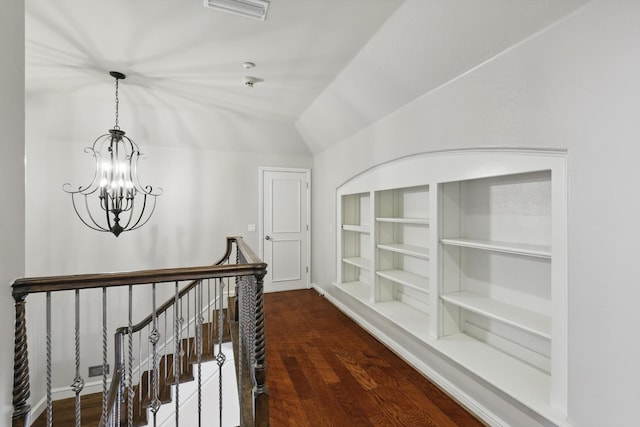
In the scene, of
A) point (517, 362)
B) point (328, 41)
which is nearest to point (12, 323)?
point (328, 41)

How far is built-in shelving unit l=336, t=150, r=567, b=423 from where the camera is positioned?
1.63 meters

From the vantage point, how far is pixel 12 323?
1.33m

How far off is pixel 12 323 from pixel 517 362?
9.77ft

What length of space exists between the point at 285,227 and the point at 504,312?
3780 millimetres

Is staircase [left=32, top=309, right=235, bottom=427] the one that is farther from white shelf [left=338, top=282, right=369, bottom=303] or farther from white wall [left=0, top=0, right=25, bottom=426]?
white shelf [left=338, top=282, right=369, bottom=303]

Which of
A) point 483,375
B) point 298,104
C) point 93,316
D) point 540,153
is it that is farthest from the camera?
point 93,316

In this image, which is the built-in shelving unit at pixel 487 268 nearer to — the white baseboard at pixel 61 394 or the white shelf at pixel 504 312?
the white shelf at pixel 504 312

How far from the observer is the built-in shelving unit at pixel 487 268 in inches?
64.1

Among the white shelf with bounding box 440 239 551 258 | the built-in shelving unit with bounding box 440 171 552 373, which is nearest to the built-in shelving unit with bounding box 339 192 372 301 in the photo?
the built-in shelving unit with bounding box 440 171 552 373

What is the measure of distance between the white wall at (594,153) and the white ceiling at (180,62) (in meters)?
1.05

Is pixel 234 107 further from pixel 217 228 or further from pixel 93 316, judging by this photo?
pixel 93 316

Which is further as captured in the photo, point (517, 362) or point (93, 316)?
point (93, 316)

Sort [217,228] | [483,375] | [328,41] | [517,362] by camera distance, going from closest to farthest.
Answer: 1. [483,375]
2. [517,362]
3. [328,41]
4. [217,228]

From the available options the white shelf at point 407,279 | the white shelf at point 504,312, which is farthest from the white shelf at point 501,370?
the white shelf at point 407,279
